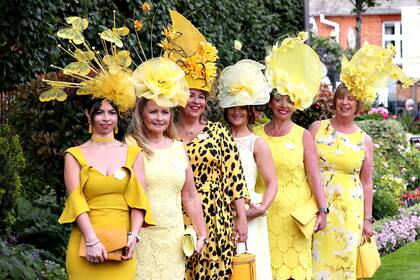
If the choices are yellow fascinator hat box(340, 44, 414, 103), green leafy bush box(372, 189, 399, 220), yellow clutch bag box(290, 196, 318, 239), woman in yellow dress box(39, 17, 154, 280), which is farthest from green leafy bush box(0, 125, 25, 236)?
green leafy bush box(372, 189, 399, 220)

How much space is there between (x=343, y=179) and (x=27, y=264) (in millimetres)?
2756

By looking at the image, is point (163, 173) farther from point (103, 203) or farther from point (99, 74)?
point (99, 74)

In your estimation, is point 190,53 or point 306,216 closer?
point 190,53

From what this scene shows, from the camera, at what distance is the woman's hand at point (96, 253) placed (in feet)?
19.9

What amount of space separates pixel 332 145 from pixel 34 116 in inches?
98.6

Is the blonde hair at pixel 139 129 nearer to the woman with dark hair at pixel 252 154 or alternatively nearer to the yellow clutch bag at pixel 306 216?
the woman with dark hair at pixel 252 154

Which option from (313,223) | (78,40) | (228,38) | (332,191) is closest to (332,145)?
(332,191)

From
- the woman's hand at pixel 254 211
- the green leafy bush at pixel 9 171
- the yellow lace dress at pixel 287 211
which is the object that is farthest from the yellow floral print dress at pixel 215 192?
the green leafy bush at pixel 9 171

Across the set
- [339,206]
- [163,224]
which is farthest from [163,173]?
[339,206]

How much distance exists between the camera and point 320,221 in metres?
8.72

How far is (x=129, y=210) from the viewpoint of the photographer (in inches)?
249

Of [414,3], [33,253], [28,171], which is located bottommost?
[33,253]

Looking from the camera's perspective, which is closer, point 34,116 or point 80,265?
point 80,265

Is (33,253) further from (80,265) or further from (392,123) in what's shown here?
(392,123)
